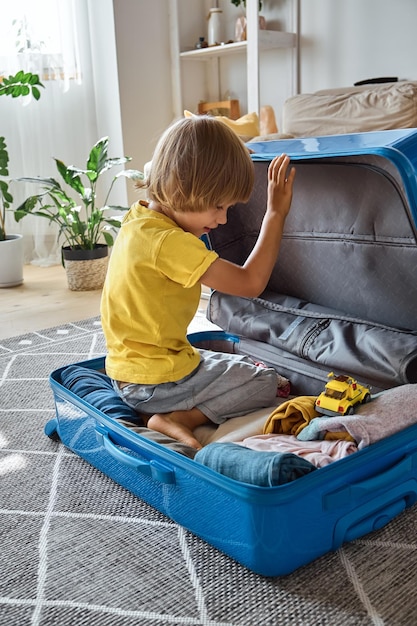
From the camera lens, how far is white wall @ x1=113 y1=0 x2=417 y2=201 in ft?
8.81

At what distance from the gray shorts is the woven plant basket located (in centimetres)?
166

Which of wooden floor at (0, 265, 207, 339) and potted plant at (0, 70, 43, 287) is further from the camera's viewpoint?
→ potted plant at (0, 70, 43, 287)

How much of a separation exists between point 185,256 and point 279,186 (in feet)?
0.75

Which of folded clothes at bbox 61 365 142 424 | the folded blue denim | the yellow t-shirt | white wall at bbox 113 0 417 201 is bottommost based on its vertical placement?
folded clothes at bbox 61 365 142 424

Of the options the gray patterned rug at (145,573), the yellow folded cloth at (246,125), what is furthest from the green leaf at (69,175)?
the gray patterned rug at (145,573)

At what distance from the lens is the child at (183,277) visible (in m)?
1.17

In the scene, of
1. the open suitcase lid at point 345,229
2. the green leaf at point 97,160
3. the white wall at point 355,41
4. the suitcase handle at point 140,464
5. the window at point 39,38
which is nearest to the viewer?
the suitcase handle at point 140,464

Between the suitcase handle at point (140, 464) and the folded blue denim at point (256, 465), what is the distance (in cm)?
Answer: 6

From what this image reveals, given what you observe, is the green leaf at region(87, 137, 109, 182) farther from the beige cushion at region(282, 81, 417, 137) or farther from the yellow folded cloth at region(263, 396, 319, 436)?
Answer: the yellow folded cloth at region(263, 396, 319, 436)

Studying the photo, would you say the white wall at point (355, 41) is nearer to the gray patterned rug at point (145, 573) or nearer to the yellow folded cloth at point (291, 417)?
the yellow folded cloth at point (291, 417)

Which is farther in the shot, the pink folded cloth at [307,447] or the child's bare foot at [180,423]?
the child's bare foot at [180,423]

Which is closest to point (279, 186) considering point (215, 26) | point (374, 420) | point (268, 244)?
point (268, 244)

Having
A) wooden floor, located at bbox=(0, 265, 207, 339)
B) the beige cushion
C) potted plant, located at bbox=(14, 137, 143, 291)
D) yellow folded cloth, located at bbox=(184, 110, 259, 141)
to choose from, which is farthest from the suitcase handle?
potted plant, located at bbox=(14, 137, 143, 291)

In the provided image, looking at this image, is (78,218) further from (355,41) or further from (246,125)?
(355,41)
